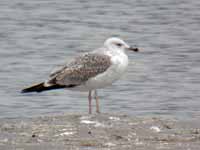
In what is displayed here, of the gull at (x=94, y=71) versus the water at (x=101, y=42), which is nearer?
the gull at (x=94, y=71)

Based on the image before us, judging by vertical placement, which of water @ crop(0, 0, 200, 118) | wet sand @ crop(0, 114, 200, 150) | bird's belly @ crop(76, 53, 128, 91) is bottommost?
water @ crop(0, 0, 200, 118)

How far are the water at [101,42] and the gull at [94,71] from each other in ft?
8.04

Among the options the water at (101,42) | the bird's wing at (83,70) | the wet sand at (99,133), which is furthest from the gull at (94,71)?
the water at (101,42)

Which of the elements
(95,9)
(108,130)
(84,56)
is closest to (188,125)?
(108,130)

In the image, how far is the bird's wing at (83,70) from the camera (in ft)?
40.1

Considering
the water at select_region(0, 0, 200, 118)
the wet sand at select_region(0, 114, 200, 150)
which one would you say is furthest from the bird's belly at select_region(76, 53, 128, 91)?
the water at select_region(0, 0, 200, 118)

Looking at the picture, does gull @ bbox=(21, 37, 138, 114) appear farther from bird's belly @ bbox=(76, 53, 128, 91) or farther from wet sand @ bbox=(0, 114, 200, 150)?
wet sand @ bbox=(0, 114, 200, 150)

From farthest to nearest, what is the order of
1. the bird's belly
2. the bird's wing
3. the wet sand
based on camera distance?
the bird's wing < the bird's belly < the wet sand

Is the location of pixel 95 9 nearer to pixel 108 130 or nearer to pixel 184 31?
pixel 184 31

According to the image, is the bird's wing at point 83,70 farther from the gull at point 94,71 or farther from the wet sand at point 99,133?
the wet sand at point 99,133

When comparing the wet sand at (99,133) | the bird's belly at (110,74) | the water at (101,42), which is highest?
the bird's belly at (110,74)

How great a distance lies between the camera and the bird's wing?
12219 millimetres

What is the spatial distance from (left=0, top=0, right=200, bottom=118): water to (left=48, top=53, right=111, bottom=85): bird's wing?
247cm

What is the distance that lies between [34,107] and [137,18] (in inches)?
286
